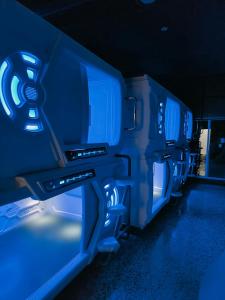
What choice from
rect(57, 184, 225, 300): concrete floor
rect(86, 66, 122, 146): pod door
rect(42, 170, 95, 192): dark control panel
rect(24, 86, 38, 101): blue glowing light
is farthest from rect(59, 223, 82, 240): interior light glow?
rect(24, 86, 38, 101): blue glowing light

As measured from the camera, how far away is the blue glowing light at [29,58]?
44.1 inches

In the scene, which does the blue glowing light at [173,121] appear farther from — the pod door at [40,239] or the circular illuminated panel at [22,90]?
the circular illuminated panel at [22,90]

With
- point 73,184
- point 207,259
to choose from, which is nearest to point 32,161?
point 73,184

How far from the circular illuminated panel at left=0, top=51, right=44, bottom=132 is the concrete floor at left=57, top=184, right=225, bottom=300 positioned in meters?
1.48

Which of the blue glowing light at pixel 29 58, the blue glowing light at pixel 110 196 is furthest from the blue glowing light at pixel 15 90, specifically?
the blue glowing light at pixel 110 196

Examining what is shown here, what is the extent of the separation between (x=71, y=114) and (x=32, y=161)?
44cm

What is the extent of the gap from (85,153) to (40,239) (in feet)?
4.40

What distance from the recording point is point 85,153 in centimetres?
158

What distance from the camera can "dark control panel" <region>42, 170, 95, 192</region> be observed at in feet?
4.11

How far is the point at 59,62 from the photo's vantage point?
1.34 m

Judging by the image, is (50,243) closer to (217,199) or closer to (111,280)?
(111,280)

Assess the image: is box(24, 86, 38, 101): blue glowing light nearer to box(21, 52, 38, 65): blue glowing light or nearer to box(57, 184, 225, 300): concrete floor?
box(21, 52, 38, 65): blue glowing light

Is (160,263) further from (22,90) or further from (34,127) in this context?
(22,90)

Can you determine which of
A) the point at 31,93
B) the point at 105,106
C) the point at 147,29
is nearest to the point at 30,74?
the point at 31,93
